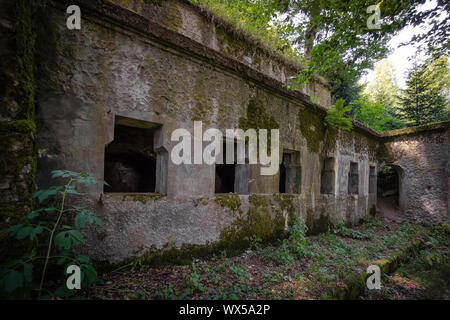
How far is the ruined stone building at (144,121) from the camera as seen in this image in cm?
195

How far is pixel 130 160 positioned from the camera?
5238 millimetres

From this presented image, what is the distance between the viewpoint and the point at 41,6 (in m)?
2.26

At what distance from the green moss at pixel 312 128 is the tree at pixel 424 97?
10668mm

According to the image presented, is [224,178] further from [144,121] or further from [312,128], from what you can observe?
[144,121]

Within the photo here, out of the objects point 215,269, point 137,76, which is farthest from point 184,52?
point 215,269

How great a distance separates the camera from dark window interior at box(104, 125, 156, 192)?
15.0ft

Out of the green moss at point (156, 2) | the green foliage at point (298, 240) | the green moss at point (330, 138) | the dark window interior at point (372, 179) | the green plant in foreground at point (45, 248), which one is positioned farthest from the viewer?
the dark window interior at point (372, 179)

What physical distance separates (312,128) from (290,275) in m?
3.65

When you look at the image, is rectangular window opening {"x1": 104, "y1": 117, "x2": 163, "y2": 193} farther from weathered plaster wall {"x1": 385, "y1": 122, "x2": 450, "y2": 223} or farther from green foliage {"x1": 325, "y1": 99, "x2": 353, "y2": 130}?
weathered plaster wall {"x1": 385, "y1": 122, "x2": 450, "y2": 223}

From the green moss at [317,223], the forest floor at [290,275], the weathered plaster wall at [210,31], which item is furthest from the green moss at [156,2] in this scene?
the green moss at [317,223]

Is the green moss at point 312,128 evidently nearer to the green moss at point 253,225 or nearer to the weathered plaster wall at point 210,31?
the green moss at point 253,225

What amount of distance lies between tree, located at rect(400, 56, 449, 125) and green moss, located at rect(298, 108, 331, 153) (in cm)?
1067
